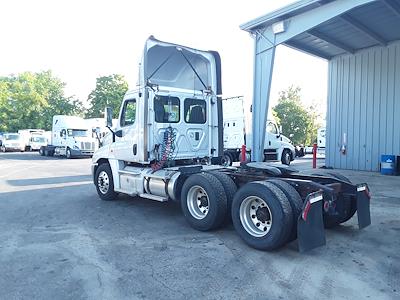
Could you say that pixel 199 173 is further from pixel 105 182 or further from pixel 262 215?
pixel 105 182

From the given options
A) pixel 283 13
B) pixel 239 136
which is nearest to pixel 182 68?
pixel 283 13

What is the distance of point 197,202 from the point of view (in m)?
6.26

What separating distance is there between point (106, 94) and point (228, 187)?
49.1 meters

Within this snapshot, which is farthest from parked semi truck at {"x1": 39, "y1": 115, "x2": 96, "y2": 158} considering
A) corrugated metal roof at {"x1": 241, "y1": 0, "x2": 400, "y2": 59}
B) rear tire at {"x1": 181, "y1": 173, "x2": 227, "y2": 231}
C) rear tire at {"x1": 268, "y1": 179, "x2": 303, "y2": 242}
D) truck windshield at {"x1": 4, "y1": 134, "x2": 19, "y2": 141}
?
rear tire at {"x1": 268, "y1": 179, "x2": 303, "y2": 242}

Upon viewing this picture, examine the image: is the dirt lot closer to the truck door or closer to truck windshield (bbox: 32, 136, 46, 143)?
the truck door

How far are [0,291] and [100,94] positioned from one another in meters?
50.9

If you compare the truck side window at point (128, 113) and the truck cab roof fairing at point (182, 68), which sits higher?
the truck cab roof fairing at point (182, 68)

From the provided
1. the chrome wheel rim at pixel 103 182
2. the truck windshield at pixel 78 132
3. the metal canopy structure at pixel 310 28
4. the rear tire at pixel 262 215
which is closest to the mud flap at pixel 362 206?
the rear tire at pixel 262 215

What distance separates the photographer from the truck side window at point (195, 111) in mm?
8289

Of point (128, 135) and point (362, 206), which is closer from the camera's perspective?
point (362, 206)

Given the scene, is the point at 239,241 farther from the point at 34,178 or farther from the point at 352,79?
the point at 352,79

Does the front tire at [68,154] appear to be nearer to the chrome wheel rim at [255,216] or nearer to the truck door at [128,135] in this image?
the truck door at [128,135]

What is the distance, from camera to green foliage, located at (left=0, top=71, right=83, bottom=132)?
167 feet

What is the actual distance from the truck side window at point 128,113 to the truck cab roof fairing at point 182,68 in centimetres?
65
